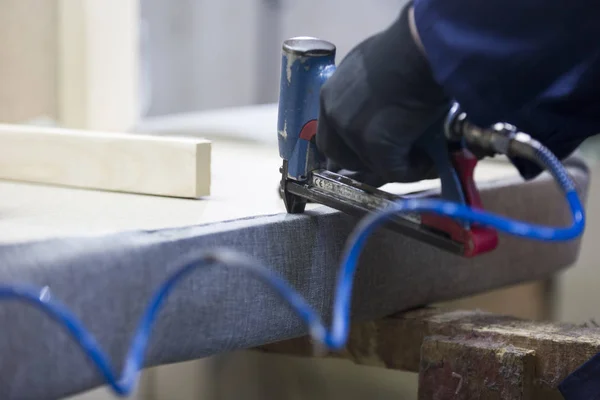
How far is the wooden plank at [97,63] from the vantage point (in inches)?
65.1

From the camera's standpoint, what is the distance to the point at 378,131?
0.65 m

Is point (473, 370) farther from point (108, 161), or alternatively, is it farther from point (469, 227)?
point (108, 161)

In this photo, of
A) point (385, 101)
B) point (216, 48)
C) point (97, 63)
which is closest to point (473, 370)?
point (385, 101)

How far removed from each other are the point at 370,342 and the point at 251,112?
85cm

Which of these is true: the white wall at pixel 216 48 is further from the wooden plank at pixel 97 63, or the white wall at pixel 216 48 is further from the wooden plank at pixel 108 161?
the wooden plank at pixel 108 161

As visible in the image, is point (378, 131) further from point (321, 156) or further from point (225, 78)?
point (225, 78)

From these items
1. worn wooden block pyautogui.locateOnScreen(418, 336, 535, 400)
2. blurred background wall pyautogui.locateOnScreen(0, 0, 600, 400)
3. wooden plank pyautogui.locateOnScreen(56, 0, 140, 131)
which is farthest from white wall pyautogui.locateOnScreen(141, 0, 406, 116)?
worn wooden block pyautogui.locateOnScreen(418, 336, 535, 400)

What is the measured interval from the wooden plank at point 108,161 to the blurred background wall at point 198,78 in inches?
15.1

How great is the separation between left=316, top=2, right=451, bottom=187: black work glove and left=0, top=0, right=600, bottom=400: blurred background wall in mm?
660

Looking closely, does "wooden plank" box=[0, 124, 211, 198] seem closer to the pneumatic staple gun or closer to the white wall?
the pneumatic staple gun

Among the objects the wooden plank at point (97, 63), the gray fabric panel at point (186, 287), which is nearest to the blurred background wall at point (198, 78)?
the wooden plank at point (97, 63)

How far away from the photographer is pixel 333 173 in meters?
0.78

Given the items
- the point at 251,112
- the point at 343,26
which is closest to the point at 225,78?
the point at 343,26

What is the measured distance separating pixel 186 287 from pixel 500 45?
1.01 feet
